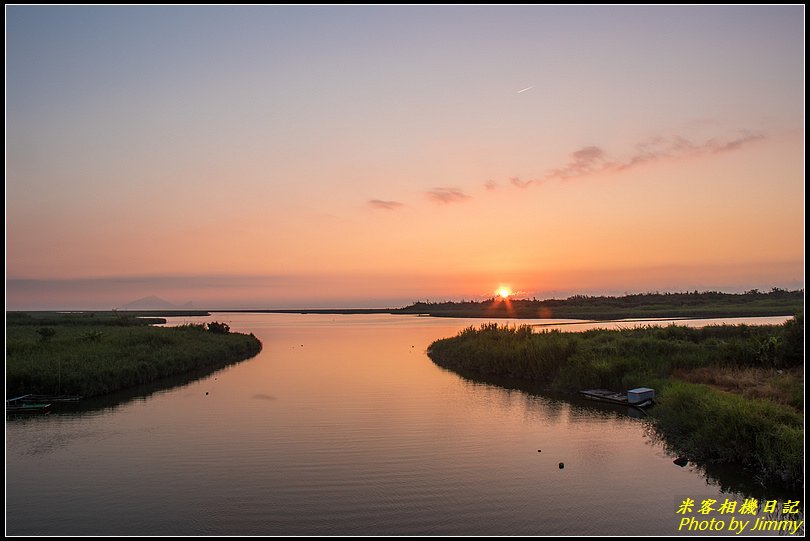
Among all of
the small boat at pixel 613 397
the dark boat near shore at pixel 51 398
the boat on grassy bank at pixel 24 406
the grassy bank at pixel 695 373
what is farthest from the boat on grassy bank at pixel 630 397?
the boat on grassy bank at pixel 24 406

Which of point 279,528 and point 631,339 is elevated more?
point 631,339

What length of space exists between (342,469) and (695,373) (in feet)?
66.2

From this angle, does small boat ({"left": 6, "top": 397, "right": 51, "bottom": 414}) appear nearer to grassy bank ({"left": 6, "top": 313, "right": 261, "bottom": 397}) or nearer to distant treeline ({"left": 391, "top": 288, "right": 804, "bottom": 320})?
grassy bank ({"left": 6, "top": 313, "right": 261, "bottom": 397})

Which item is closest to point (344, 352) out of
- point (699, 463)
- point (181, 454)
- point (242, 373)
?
point (242, 373)

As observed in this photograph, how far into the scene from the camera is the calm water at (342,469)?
14.4 m

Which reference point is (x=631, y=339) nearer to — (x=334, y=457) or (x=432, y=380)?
(x=432, y=380)

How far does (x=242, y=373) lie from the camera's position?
143 feet

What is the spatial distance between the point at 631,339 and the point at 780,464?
22577 mm

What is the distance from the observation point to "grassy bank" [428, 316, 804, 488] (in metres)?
17.5

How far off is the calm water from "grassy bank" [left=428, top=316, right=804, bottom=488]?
166cm

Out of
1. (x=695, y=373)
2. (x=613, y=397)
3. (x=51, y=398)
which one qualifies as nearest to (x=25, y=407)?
(x=51, y=398)

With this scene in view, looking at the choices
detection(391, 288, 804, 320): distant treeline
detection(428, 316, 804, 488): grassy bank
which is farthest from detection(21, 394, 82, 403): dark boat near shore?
detection(391, 288, 804, 320): distant treeline

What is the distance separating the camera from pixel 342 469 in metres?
18.5

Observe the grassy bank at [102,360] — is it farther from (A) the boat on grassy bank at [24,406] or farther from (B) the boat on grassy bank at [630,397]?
(B) the boat on grassy bank at [630,397]
